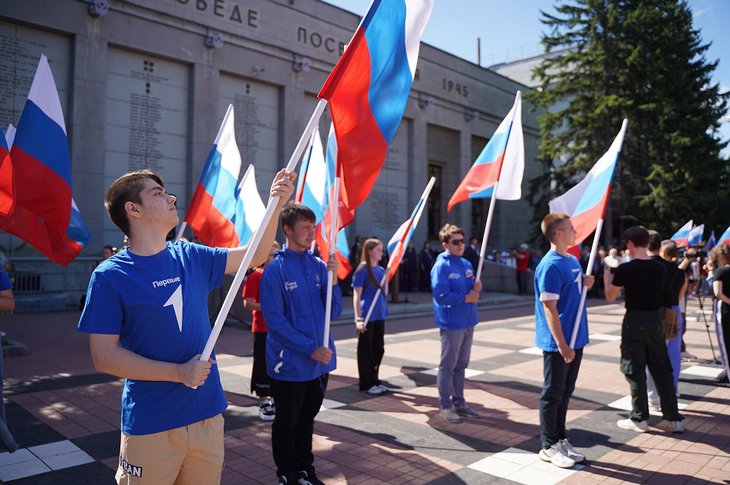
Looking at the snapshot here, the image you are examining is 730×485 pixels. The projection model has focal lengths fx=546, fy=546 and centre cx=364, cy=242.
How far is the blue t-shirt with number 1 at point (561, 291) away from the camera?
4.53 m

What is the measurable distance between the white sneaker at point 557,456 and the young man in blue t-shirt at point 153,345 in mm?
3066

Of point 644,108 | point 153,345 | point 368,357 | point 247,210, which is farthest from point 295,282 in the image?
point 644,108

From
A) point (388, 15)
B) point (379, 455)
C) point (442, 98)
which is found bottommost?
point (379, 455)

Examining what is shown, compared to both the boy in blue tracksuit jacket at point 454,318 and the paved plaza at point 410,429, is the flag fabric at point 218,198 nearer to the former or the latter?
the paved plaza at point 410,429

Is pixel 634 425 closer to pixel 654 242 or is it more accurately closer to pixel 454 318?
pixel 454 318

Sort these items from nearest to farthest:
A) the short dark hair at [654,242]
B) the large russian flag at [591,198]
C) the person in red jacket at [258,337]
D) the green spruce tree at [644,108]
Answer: the large russian flag at [591,198] → the person in red jacket at [258,337] → the short dark hair at [654,242] → the green spruce tree at [644,108]

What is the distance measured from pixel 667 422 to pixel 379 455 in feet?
9.73

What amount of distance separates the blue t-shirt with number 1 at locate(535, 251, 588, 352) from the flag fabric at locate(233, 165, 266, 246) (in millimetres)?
3826

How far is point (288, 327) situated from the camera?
3.78 metres

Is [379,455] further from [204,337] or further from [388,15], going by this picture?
[388,15]

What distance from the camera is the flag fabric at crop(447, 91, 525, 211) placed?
20.0ft

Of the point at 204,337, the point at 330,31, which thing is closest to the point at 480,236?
the point at 330,31

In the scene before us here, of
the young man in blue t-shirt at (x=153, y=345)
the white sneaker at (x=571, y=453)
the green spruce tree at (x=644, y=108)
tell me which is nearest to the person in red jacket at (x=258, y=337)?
the white sneaker at (x=571, y=453)

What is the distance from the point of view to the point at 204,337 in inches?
97.9
